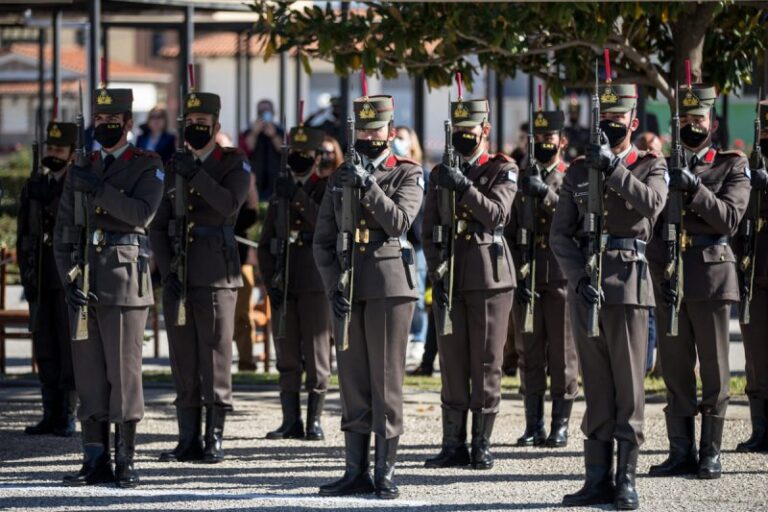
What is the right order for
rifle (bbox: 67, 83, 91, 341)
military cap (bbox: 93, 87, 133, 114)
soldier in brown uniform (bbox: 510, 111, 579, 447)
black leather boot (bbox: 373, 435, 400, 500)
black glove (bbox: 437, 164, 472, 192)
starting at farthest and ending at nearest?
soldier in brown uniform (bbox: 510, 111, 579, 447) < black glove (bbox: 437, 164, 472, 192) < military cap (bbox: 93, 87, 133, 114) < rifle (bbox: 67, 83, 91, 341) < black leather boot (bbox: 373, 435, 400, 500)

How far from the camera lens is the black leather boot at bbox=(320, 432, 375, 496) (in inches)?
346

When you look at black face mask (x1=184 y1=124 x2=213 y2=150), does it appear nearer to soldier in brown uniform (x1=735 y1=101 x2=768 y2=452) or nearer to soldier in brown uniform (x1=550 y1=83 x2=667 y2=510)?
soldier in brown uniform (x1=550 y1=83 x2=667 y2=510)

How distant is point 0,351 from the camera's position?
13695 mm

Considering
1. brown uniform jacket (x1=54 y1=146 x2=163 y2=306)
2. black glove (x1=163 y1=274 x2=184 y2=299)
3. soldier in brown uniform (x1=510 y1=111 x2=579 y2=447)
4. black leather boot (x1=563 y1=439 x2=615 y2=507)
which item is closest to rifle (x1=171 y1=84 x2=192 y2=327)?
black glove (x1=163 y1=274 x2=184 y2=299)

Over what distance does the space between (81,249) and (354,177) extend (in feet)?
5.56

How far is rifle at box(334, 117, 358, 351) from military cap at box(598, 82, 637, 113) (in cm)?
136

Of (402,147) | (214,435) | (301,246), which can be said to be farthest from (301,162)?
(402,147)

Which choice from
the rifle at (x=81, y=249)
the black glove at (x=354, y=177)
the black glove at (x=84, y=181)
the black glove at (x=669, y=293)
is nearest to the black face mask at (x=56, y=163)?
the rifle at (x=81, y=249)

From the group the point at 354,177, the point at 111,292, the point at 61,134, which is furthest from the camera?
the point at 61,134

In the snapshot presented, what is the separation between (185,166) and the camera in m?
9.73

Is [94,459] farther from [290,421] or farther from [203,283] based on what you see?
[290,421]

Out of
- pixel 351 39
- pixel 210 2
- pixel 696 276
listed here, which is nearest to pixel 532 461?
pixel 696 276

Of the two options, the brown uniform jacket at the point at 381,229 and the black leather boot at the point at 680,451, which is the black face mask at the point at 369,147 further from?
the black leather boot at the point at 680,451

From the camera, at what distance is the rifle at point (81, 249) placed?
900 centimetres
